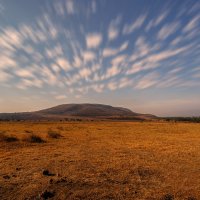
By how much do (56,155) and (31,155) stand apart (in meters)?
1.39

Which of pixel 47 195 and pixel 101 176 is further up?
pixel 101 176

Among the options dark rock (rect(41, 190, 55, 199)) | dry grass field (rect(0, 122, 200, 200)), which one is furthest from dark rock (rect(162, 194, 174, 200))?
dark rock (rect(41, 190, 55, 199))

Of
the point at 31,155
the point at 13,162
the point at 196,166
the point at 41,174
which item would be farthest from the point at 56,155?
the point at 196,166

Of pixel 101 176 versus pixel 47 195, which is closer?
pixel 47 195

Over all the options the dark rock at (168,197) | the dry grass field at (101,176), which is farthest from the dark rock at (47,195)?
the dark rock at (168,197)

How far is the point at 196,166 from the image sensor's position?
10.4m

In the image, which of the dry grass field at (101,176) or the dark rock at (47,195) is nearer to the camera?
the dark rock at (47,195)

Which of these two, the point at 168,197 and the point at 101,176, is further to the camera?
the point at 101,176

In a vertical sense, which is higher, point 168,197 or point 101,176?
point 101,176

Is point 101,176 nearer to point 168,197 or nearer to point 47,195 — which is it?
point 47,195

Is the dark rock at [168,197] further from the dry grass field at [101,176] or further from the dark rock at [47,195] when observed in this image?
the dark rock at [47,195]

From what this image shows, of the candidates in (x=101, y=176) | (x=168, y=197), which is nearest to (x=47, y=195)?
(x=101, y=176)

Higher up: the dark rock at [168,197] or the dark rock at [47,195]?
the dark rock at [47,195]

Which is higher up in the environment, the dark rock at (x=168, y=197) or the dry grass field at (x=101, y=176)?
the dry grass field at (x=101, y=176)
